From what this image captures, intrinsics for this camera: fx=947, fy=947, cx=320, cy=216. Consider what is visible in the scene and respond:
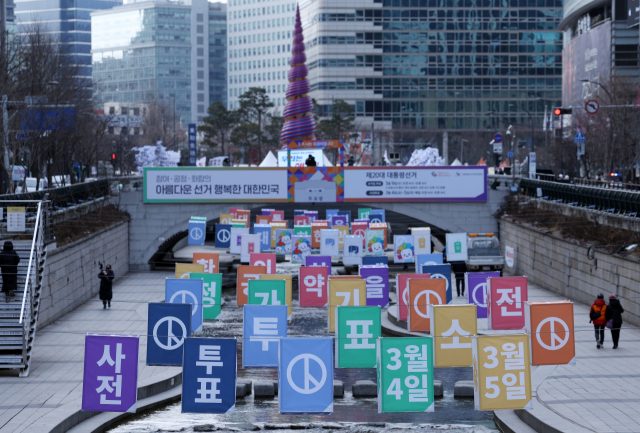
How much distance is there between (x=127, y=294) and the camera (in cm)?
4638

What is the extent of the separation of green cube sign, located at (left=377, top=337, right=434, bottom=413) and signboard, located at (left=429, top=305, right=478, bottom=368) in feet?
9.50

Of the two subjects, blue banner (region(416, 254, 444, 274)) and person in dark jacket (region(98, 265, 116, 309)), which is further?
person in dark jacket (region(98, 265, 116, 309))

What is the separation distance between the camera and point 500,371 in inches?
661

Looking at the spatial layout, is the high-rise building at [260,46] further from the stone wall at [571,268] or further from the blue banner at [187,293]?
the blue banner at [187,293]

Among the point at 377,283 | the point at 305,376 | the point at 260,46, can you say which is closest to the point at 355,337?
the point at 305,376

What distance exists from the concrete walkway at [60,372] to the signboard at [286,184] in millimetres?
14347

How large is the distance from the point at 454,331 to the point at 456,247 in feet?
85.8

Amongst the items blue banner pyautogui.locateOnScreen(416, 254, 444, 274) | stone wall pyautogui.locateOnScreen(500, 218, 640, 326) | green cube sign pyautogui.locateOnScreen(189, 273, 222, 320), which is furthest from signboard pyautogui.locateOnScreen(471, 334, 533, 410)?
blue banner pyautogui.locateOnScreen(416, 254, 444, 274)

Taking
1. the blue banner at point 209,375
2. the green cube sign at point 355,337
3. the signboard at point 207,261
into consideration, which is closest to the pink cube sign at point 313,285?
the signboard at point 207,261

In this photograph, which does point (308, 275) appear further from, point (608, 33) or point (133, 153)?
point (133, 153)

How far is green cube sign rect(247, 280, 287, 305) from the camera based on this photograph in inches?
1013

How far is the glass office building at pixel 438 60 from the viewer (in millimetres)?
137125

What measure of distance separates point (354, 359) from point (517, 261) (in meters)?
33.5

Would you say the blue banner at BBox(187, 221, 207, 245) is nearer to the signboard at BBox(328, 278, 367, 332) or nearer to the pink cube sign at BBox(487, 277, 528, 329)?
the signboard at BBox(328, 278, 367, 332)
